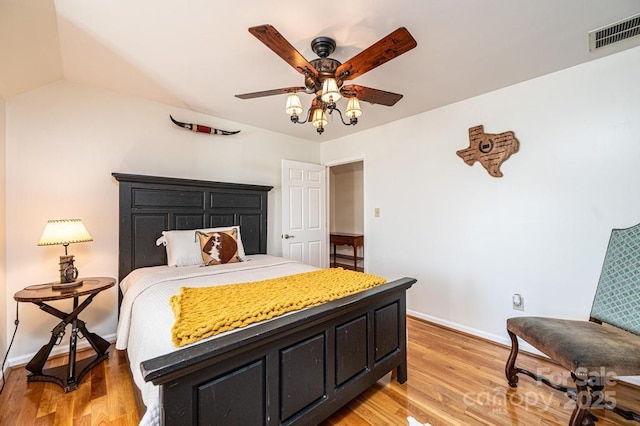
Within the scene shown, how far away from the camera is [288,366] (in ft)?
4.37

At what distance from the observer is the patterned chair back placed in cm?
166

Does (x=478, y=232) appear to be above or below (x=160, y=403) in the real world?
above

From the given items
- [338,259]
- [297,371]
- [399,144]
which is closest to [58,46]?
[297,371]

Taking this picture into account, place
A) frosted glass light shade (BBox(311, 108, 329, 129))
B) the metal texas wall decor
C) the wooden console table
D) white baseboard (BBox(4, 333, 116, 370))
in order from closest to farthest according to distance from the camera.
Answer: frosted glass light shade (BBox(311, 108, 329, 129)) → white baseboard (BBox(4, 333, 116, 370)) → the metal texas wall decor → the wooden console table

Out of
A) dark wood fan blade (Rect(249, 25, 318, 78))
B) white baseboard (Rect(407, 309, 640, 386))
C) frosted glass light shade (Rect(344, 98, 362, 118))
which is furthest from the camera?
white baseboard (Rect(407, 309, 640, 386))

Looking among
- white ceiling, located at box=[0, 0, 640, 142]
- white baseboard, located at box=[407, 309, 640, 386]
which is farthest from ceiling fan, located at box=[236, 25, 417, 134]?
white baseboard, located at box=[407, 309, 640, 386]

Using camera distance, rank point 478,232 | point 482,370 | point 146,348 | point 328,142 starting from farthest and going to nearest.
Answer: point 328,142 < point 478,232 < point 482,370 < point 146,348

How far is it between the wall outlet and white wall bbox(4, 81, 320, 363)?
3518 millimetres

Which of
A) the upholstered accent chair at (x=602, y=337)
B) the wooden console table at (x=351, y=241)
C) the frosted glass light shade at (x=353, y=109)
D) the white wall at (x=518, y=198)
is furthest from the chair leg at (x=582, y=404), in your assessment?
the wooden console table at (x=351, y=241)

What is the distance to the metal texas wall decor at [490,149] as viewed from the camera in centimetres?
252

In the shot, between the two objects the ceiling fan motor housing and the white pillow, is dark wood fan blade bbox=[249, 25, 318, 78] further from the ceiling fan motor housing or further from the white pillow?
the white pillow

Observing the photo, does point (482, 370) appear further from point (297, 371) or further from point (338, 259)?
point (338, 259)

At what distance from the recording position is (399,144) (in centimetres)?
341

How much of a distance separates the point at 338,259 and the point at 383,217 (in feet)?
8.75
